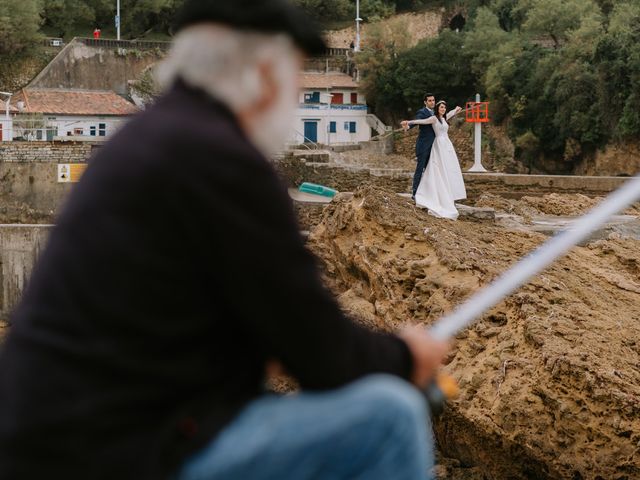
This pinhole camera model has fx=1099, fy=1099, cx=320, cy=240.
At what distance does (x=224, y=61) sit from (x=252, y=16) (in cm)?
11

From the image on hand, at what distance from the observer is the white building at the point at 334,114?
57.0m

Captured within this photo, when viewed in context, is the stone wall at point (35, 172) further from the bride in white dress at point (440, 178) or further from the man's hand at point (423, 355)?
the man's hand at point (423, 355)

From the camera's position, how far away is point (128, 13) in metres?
69.8

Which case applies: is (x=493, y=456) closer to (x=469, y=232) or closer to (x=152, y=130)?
(x=469, y=232)

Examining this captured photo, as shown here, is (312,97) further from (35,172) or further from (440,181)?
(440,181)

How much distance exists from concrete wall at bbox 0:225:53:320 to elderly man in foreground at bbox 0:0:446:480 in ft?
83.0

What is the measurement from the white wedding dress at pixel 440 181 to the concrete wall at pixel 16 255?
14606 millimetres

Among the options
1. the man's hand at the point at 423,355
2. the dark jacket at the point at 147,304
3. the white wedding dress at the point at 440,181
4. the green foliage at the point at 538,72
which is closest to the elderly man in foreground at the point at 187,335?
the dark jacket at the point at 147,304

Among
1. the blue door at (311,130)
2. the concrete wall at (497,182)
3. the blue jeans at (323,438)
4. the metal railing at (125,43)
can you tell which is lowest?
the concrete wall at (497,182)

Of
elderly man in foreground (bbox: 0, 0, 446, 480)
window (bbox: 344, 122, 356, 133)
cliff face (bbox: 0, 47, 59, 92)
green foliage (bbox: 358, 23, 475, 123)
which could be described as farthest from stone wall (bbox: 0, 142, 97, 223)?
elderly man in foreground (bbox: 0, 0, 446, 480)

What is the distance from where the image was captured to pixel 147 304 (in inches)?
82.0

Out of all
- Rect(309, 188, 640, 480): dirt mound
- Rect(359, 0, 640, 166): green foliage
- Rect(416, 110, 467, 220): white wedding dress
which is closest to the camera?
Rect(309, 188, 640, 480): dirt mound

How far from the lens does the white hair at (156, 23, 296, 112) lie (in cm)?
226

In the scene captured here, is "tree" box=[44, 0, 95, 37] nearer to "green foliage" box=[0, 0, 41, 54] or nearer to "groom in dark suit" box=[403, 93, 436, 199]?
"green foliage" box=[0, 0, 41, 54]
